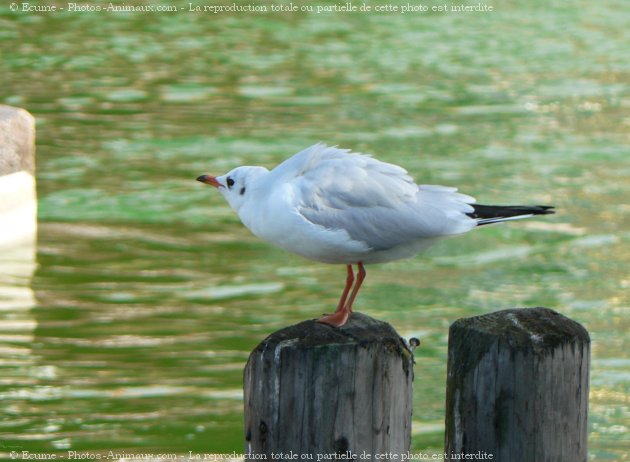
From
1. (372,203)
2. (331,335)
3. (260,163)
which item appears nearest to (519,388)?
(331,335)

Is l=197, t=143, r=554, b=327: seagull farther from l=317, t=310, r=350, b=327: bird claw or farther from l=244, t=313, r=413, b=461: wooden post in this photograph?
l=244, t=313, r=413, b=461: wooden post

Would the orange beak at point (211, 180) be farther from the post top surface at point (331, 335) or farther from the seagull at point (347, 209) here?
the post top surface at point (331, 335)

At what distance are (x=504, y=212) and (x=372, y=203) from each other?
0.39 metres

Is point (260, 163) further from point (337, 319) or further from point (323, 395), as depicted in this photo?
point (323, 395)

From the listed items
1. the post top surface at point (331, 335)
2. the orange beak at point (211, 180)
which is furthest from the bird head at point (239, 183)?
the post top surface at point (331, 335)

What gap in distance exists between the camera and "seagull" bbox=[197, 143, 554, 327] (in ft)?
12.1

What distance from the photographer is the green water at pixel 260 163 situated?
6.17m

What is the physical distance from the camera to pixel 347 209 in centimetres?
379

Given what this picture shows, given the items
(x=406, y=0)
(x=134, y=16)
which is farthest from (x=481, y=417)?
(x=406, y=0)

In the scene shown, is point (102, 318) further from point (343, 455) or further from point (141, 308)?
point (343, 455)

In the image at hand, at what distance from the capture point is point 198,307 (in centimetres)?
742

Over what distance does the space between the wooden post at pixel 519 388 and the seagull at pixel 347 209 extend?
26.4 inches

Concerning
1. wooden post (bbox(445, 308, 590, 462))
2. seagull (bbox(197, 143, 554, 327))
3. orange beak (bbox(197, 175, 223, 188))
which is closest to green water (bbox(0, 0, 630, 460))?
orange beak (bbox(197, 175, 223, 188))

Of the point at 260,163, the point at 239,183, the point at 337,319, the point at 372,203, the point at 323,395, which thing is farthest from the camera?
the point at 260,163
